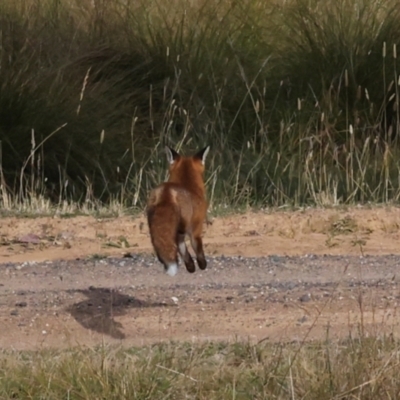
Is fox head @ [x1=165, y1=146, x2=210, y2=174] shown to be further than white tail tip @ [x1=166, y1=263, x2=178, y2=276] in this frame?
Yes

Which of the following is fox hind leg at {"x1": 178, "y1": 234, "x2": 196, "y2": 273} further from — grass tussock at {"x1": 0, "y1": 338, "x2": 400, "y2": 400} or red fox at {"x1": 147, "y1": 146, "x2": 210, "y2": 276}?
grass tussock at {"x1": 0, "y1": 338, "x2": 400, "y2": 400}

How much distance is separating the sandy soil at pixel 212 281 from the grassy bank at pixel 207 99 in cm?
69

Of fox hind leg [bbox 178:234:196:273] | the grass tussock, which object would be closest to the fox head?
fox hind leg [bbox 178:234:196:273]

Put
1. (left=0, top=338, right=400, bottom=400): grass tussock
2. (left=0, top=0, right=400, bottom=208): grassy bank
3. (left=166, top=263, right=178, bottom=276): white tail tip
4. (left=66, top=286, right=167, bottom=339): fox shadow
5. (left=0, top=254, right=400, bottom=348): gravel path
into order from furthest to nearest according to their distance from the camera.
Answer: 1. (left=0, top=0, right=400, bottom=208): grassy bank
2. (left=66, top=286, right=167, bottom=339): fox shadow
3. (left=0, top=254, right=400, bottom=348): gravel path
4. (left=166, top=263, right=178, bottom=276): white tail tip
5. (left=0, top=338, right=400, bottom=400): grass tussock

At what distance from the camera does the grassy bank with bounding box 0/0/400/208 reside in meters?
10.7

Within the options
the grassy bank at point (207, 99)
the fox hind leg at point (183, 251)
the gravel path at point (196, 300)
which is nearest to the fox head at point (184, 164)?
the fox hind leg at point (183, 251)

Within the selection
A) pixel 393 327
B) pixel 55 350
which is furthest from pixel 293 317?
pixel 55 350

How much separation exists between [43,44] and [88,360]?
7115mm

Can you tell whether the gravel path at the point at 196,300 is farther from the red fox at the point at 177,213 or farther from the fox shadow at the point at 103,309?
the red fox at the point at 177,213

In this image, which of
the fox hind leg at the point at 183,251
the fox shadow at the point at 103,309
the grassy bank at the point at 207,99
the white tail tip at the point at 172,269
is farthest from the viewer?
the grassy bank at the point at 207,99

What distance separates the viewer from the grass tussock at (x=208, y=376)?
496 centimetres

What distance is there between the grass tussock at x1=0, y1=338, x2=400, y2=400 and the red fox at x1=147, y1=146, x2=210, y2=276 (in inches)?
22.4

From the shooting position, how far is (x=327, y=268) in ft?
26.2

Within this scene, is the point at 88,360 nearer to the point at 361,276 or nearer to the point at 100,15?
the point at 361,276
